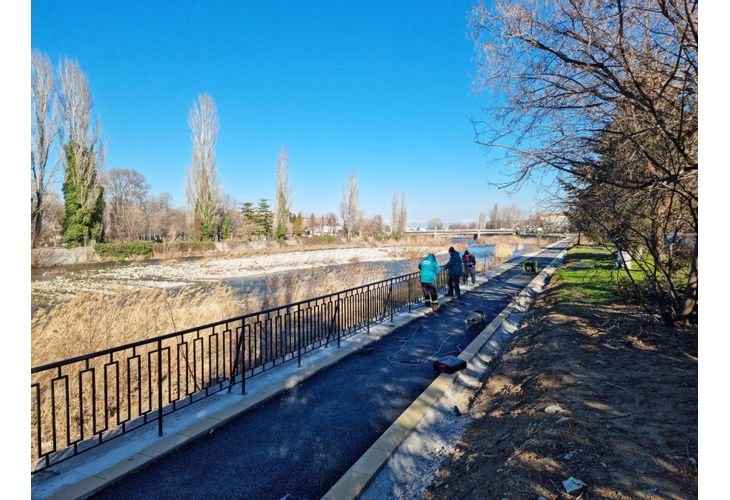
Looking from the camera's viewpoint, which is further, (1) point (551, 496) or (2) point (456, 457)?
(2) point (456, 457)

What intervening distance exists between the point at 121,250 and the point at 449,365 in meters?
36.4

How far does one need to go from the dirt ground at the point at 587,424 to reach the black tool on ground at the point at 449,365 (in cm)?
54

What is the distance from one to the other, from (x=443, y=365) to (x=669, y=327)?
4313 mm

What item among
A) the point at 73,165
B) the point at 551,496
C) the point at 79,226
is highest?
the point at 73,165

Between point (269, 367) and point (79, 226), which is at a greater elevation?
point (79, 226)

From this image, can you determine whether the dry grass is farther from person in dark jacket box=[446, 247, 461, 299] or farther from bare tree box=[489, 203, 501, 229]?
bare tree box=[489, 203, 501, 229]

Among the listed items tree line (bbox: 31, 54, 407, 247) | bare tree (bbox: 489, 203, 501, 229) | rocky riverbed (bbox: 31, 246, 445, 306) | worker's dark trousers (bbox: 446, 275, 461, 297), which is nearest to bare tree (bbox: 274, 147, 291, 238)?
tree line (bbox: 31, 54, 407, 247)

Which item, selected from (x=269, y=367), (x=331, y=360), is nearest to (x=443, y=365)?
(x=331, y=360)

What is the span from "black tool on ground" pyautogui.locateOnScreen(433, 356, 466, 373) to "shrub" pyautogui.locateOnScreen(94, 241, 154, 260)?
3594cm

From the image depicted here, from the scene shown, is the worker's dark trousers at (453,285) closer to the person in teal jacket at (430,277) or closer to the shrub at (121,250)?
the person in teal jacket at (430,277)

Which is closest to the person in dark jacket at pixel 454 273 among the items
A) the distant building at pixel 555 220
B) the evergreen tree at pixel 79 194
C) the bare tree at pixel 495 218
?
the distant building at pixel 555 220

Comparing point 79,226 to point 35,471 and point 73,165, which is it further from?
point 35,471

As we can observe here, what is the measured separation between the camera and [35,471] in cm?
353

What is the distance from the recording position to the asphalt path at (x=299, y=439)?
3.47 metres
